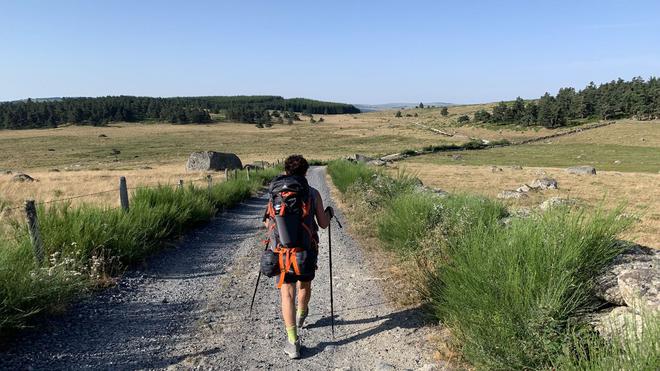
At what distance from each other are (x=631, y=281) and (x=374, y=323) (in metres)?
2.76

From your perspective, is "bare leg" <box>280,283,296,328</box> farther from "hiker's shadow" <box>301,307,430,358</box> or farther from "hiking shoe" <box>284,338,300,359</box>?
"hiker's shadow" <box>301,307,430,358</box>

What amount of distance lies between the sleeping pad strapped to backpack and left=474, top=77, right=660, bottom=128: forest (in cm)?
10570

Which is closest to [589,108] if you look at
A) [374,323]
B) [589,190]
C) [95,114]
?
[589,190]

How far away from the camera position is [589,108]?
109812 mm

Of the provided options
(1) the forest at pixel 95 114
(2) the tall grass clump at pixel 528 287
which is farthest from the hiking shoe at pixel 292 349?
(1) the forest at pixel 95 114

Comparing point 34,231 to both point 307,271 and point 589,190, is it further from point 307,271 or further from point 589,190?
point 589,190

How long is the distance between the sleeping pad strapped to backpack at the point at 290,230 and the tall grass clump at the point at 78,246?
8.09 feet

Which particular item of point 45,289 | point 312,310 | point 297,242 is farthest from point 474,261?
point 45,289

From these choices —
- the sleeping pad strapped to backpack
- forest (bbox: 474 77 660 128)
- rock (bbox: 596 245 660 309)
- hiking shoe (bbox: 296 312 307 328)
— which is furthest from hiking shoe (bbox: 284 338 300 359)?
forest (bbox: 474 77 660 128)

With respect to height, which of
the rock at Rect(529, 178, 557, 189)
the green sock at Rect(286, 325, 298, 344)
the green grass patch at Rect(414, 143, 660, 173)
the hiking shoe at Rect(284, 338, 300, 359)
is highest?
the green sock at Rect(286, 325, 298, 344)

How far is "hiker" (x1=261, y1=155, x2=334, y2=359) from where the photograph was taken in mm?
4348

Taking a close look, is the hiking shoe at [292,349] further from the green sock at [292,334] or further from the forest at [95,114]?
the forest at [95,114]

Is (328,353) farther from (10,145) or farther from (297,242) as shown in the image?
(10,145)

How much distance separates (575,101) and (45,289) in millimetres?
127543
